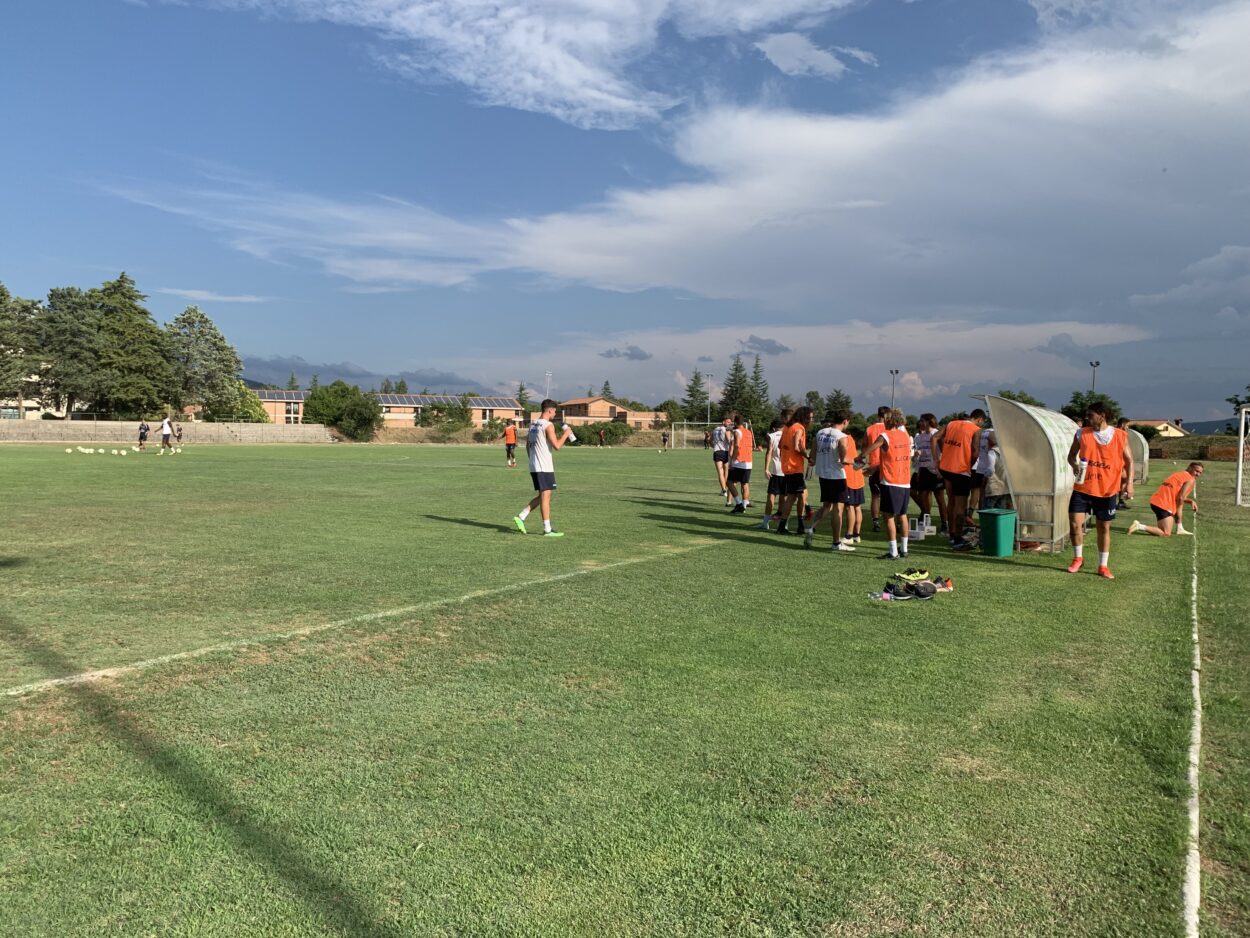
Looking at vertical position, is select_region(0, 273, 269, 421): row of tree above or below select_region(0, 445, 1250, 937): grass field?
above

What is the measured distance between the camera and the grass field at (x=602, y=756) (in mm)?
2959

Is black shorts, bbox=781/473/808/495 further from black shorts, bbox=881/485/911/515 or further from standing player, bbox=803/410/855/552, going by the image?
black shorts, bbox=881/485/911/515

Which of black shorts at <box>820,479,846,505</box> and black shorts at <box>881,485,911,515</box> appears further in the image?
black shorts at <box>820,479,846,505</box>

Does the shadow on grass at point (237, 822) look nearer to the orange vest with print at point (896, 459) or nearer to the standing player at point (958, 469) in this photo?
the orange vest with print at point (896, 459)

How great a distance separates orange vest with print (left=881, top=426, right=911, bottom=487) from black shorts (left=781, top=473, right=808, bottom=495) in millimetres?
2087

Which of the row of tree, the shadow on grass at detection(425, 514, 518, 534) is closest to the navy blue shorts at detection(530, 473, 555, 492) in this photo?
the shadow on grass at detection(425, 514, 518, 534)

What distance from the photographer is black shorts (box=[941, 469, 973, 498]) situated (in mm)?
12477

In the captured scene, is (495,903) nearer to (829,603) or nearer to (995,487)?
(829,603)

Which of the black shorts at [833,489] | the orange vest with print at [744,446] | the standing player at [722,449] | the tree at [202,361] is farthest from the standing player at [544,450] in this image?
the tree at [202,361]

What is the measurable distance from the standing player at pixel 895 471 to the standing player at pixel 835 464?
541mm

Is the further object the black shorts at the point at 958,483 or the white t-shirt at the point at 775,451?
the white t-shirt at the point at 775,451

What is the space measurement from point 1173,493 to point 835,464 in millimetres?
7214

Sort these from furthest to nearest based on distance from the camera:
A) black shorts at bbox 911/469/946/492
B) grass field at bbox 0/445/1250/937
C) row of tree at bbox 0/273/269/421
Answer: row of tree at bbox 0/273/269/421, black shorts at bbox 911/469/946/492, grass field at bbox 0/445/1250/937

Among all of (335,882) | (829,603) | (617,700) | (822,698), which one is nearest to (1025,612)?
(829,603)
